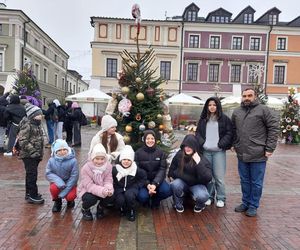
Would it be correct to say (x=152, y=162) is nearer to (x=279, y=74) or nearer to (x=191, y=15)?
(x=191, y=15)

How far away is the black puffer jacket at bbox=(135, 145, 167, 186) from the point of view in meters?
5.64

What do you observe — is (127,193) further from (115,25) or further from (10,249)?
(115,25)

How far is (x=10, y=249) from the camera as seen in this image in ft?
13.6

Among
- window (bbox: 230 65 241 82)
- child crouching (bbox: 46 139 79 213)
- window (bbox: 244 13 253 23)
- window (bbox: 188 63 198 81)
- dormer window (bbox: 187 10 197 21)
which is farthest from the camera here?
window (bbox: 244 13 253 23)

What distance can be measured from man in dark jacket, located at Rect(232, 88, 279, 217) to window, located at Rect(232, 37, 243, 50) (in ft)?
116

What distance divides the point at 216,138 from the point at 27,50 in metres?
40.9

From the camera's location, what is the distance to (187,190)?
5.79 meters

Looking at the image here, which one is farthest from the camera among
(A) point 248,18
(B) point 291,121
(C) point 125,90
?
(A) point 248,18

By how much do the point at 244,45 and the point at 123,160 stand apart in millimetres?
36743

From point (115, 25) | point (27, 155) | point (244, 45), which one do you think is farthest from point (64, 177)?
point (244, 45)

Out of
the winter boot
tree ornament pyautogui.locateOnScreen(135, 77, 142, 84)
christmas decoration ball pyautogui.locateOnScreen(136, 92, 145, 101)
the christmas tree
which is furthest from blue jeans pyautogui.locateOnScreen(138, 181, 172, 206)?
the christmas tree

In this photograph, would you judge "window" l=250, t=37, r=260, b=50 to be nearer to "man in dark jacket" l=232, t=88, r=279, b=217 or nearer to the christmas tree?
the christmas tree

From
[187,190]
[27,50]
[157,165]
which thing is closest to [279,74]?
[27,50]

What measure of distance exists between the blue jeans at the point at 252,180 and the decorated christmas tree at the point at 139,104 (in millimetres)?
1518
